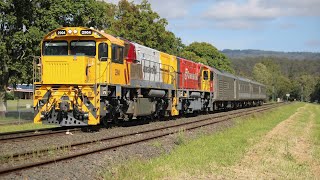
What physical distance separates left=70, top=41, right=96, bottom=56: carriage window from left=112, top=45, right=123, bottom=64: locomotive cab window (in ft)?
2.91

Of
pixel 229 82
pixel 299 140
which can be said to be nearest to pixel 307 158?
pixel 299 140

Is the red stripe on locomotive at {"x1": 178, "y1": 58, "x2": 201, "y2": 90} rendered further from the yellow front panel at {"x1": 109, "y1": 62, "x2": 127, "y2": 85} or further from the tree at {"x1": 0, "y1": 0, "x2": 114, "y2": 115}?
the yellow front panel at {"x1": 109, "y1": 62, "x2": 127, "y2": 85}

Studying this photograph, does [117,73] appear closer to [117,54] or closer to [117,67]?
[117,67]

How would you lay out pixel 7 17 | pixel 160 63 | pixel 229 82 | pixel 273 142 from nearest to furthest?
1. pixel 273 142
2. pixel 160 63
3. pixel 7 17
4. pixel 229 82

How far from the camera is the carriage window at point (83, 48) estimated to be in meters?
17.1

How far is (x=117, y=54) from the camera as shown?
17.8 metres

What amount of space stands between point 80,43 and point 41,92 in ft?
8.49

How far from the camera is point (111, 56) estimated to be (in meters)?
17.2

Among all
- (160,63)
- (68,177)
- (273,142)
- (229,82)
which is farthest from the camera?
(229,82)

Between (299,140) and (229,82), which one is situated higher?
(229,82)

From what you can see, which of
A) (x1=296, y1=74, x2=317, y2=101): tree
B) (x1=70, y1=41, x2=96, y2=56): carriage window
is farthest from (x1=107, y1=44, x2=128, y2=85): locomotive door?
(x1=296, y1=74, x2=317, y2=101): tree

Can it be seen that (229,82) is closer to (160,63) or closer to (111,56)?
(160,63)

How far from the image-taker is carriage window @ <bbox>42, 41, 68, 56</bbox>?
17.2 m

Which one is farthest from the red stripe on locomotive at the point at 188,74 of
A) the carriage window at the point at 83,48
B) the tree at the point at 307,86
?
the tree at the point at 307,86
